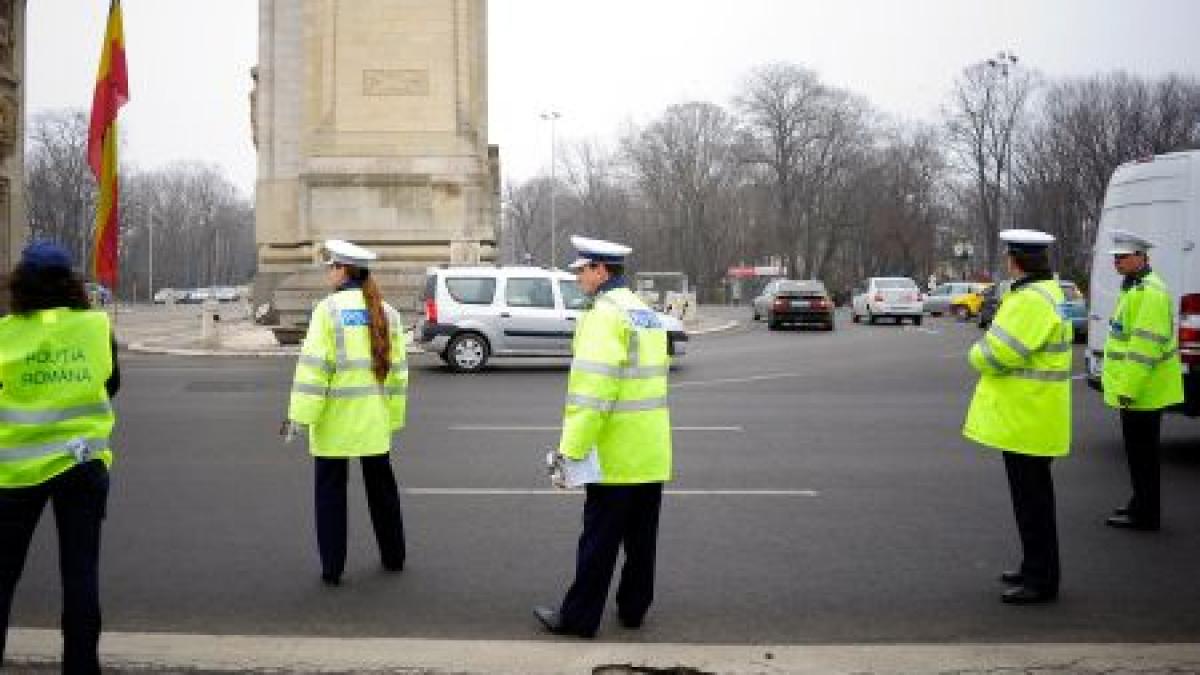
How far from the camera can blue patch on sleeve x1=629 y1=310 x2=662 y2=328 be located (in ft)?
18.7

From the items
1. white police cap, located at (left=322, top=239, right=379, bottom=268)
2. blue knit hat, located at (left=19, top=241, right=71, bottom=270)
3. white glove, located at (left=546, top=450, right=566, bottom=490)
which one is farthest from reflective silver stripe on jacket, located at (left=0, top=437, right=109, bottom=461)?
white police cap, located at (left=322, top=239, right=379, bottom=268)

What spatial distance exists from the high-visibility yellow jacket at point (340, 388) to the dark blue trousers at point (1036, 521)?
328cm

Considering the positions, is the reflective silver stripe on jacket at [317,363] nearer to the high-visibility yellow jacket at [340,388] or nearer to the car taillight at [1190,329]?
the high-visibility yellow jacket at [340,388]

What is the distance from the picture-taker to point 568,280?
21719 mm

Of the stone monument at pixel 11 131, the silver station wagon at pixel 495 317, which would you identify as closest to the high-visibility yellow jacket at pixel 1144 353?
the silver station wagon at pixel 495 317

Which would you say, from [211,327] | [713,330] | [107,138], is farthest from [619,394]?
[713,330]

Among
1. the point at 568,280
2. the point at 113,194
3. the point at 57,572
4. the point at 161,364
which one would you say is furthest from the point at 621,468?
the point at 161,364

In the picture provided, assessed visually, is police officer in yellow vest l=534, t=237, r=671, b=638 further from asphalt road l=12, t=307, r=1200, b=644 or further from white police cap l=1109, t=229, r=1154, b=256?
white police cap l=1109, t=229, r=1154, b=256

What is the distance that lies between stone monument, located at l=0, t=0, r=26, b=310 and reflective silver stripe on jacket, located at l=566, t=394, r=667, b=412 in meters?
15.6

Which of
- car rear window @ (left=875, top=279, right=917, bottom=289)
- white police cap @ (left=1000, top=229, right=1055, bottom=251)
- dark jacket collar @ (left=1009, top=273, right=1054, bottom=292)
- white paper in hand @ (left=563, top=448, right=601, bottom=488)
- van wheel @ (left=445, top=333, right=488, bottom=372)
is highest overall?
white police cap @ (left=1000, top=229, right=1055, bottom=251)

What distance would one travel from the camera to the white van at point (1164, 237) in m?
10.4

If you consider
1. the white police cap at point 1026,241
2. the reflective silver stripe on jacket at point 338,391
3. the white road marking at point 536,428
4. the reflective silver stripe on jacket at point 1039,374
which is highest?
the white police cap at point 1026,241

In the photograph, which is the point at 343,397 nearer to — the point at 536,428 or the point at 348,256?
the point at 348,256

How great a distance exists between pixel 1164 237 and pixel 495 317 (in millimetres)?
12151
